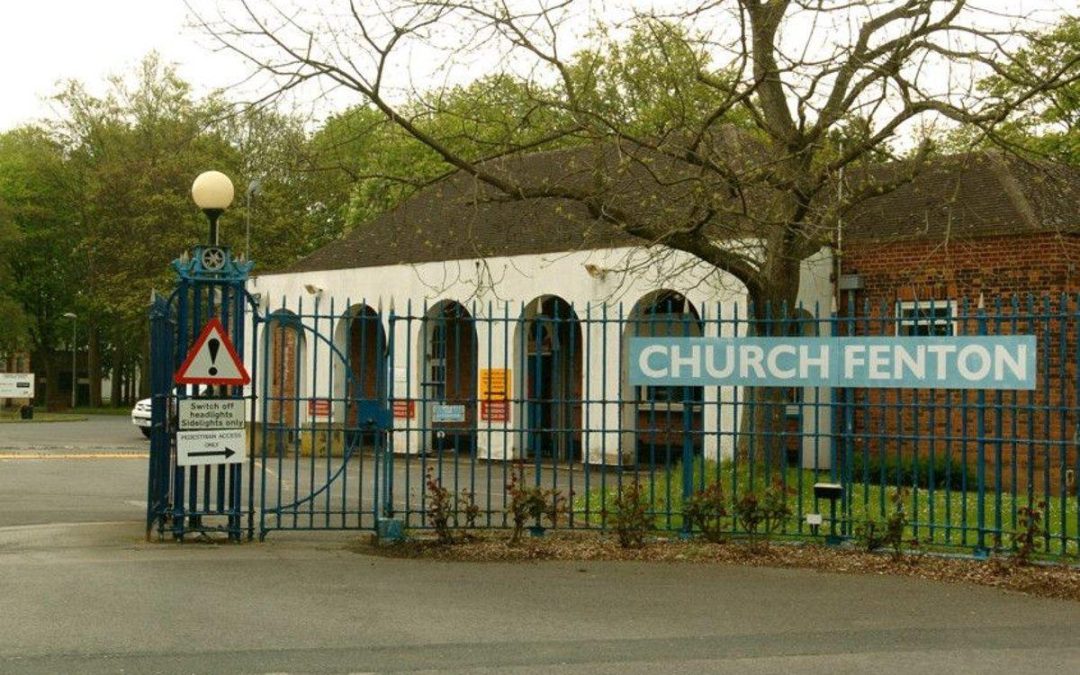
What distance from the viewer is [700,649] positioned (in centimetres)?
846

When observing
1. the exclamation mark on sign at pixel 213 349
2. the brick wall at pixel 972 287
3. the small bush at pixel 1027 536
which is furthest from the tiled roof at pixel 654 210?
the small bush at pixel 1027 536

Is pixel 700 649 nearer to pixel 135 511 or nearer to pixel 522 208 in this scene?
pixel 135 511

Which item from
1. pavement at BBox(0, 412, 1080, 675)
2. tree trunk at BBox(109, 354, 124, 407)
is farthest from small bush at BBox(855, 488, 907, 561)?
tree trunk at BBox(109, 354, 124, 407)

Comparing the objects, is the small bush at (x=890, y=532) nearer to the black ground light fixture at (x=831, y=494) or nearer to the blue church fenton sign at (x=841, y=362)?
the black ground light fixture at (x=831, y=494)

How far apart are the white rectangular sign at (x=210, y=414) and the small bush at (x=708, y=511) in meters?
4.18

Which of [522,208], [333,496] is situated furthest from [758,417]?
[522,208]

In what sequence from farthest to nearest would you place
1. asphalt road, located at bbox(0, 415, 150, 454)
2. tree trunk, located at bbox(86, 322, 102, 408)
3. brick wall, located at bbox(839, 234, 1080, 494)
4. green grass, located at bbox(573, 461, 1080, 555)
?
tree trunk, located at bbox(86, 322, 102, 408) < asphalt road, located at bbox(0, 415, 150, 454) < brick wall, located at bbox(839, 234, 1080, 494) < green grass, located at bbox(573, 461, 1080, 555)

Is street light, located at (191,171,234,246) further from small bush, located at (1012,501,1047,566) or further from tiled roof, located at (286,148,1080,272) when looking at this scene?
small bush, located at (1012,501,1047,566)

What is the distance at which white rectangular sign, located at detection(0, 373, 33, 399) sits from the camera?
52.5 m

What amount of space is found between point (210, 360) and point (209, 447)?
79cm

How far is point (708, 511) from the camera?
42.6 ft

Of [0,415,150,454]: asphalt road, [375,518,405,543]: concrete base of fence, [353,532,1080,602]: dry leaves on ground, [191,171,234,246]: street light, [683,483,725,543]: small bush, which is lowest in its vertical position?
[0,415,150,454]: asphalt road

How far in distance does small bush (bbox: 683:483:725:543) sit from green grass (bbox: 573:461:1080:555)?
16 centimetres

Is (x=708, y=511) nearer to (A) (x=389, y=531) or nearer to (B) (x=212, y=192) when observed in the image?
(A) (x=389, y=531)
